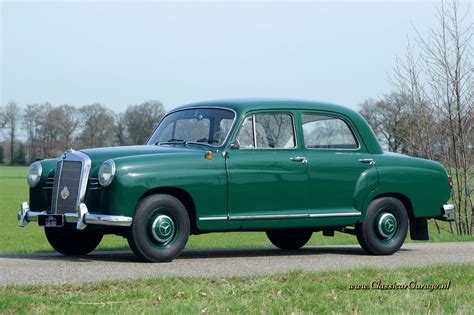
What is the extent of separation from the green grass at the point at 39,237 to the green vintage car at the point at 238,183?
2.98 metres

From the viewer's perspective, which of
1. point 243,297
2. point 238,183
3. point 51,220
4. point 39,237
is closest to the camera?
point 243,297

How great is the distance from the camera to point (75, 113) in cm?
5859

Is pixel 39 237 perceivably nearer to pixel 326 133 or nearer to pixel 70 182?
pixel 326 133

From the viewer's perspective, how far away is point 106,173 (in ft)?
29.9

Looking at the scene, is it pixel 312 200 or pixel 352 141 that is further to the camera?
pixel 352 141

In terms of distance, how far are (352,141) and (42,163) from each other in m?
3.82

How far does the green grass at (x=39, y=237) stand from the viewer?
591 inches

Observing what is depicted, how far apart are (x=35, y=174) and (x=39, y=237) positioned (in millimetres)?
16215

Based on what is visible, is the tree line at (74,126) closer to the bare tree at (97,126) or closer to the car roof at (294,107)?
the bare tree at (97,126)

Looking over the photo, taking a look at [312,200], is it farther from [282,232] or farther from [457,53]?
[457,53]

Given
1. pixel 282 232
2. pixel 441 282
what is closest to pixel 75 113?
pixel 282 232

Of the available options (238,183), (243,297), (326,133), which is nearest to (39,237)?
(326,133)

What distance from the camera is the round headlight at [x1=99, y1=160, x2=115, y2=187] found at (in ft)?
29.7

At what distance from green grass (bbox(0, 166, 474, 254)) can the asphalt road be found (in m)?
2.57
